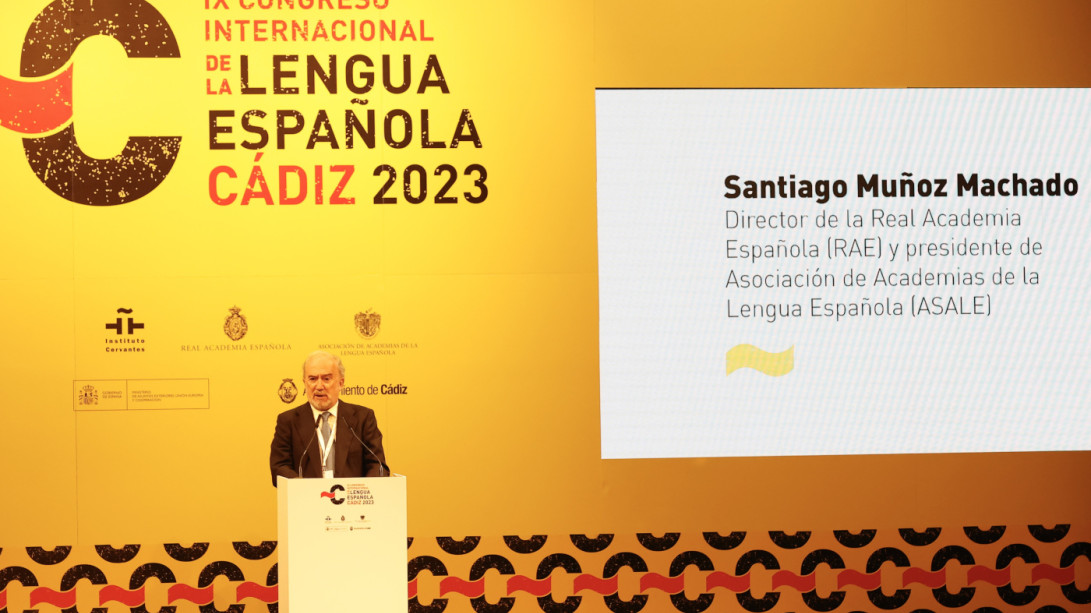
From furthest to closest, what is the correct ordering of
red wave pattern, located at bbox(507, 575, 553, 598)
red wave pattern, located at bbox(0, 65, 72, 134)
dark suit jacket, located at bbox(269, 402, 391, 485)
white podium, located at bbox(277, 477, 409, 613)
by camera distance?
red wave pattern, located at bbox(507, 575, 553, 598)
red wave pattern, located at bbox(0, 65, 72, 134)
dark suit jacket, located at bbox(269, 402, 391, 485)
white podium, located at bbox(277, 477, 409, 613)

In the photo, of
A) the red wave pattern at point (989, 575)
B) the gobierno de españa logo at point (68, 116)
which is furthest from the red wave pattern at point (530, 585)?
the gobierno de españa logo at point (68, 116)

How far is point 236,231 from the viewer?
4.28 metres

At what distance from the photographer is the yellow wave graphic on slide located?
4406 millimetres

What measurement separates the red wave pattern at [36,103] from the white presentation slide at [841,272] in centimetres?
237

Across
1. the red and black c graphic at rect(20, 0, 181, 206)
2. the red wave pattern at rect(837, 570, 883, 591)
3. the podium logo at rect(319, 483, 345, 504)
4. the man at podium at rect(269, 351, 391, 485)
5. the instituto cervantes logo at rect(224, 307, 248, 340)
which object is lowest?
the red wave pattern at rect(837, 570, 883, 591)

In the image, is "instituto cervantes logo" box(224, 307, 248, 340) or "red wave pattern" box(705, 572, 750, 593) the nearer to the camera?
"instituto cervantes logo" box(224, 307, 248, 340)

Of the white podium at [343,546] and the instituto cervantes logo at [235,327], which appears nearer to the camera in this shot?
the white podium at [343,546]

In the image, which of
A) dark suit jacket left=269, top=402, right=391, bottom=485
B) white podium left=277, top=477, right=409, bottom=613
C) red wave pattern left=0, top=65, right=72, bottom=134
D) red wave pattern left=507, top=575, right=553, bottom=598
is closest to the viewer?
white podium left=277, top=477, right=409, bottom=613

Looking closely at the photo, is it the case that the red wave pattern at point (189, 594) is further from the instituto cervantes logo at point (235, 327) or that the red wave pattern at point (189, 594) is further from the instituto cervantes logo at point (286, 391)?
the instituto cervantes logo at point (235, 327)

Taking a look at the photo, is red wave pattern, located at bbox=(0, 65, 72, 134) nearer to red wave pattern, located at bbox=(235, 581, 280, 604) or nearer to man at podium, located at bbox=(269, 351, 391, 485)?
man at podium, located at bbox=(269, 351, 391, 485)

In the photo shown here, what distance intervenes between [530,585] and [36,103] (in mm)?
3056

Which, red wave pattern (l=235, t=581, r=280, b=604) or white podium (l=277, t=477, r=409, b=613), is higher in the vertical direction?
white podium (l=277, t=477, r=409, b=613)

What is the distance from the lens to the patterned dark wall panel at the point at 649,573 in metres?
4.24

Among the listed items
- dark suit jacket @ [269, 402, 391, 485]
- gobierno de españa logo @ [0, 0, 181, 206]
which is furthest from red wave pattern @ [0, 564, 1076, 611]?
gobierno de españa logo @ [0, 0, 181, 206]
